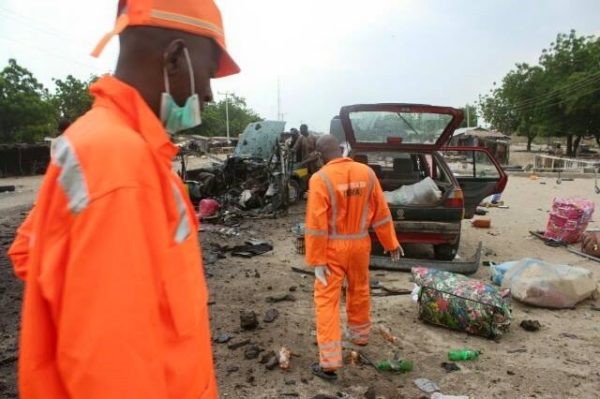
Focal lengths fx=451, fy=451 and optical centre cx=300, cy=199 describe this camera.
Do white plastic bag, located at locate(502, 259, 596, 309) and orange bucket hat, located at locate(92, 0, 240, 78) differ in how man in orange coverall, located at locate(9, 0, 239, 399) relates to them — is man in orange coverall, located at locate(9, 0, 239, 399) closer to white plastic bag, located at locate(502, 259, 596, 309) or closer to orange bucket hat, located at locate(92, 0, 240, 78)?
orange bucket hat, located at locate(92, 0, 240, 78)

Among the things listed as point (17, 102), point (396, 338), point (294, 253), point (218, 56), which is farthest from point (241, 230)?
point (17, 102)

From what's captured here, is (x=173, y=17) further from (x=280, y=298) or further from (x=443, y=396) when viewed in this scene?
(x=280, y=298)

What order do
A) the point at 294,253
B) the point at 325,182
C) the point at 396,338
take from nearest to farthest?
the point at 325,182, the point at 396,338, the point at 294,253

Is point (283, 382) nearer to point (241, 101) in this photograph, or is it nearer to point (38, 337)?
point (38, 337)

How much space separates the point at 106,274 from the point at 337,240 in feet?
9.91

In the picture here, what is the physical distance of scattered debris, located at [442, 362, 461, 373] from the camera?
3608 millimetres

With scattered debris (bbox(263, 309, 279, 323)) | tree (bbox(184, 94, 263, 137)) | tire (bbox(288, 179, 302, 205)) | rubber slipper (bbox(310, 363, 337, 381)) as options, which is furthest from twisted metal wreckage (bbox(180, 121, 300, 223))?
tree (bbox(184, 94, 263, 137))

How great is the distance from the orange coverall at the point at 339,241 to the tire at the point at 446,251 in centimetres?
264

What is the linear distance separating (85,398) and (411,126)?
6.05 metres

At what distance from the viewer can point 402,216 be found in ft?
19.9

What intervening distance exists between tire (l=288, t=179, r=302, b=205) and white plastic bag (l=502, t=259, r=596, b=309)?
22.1 ft

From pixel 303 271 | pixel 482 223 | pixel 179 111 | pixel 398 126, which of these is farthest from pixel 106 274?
pixel 482 223

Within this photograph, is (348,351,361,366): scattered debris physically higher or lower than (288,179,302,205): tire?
lower

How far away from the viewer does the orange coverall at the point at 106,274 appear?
82cm
